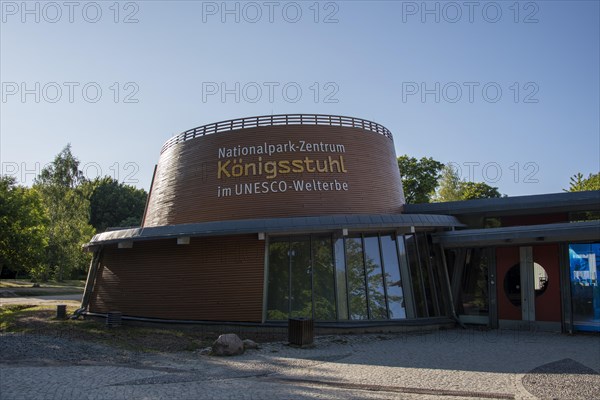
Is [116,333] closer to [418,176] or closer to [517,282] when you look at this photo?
[517,282]

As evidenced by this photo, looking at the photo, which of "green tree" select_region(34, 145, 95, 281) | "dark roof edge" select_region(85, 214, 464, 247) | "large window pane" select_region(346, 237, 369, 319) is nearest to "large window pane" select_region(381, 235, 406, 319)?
"large window pane" select_region(346, 237, 369, 319)

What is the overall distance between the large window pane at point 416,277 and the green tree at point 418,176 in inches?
1015

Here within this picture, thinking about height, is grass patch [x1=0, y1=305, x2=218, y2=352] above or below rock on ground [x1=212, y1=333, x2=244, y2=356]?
below

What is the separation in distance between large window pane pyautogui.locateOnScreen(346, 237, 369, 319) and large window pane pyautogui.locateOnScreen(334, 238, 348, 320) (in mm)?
159

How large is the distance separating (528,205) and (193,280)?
11410mm

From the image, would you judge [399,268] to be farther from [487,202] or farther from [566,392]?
[566,392]

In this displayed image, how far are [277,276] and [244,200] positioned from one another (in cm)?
291

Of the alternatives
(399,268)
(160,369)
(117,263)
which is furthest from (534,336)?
(117,263)

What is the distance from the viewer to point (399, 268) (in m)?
16.3

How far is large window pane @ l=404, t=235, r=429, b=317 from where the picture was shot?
16341mm

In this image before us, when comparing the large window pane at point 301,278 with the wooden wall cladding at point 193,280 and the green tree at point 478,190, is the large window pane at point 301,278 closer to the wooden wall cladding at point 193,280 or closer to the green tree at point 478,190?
the wooden wall cladding at point 193,280

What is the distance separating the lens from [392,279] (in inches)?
631

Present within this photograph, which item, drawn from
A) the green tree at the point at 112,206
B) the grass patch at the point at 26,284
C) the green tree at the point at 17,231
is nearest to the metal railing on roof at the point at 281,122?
the green tree at the point at 17,231

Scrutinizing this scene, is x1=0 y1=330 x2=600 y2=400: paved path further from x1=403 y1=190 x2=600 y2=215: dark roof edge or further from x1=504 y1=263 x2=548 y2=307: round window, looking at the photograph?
x1=403 y1=190 x2=600 y2=215: dark roof edge
